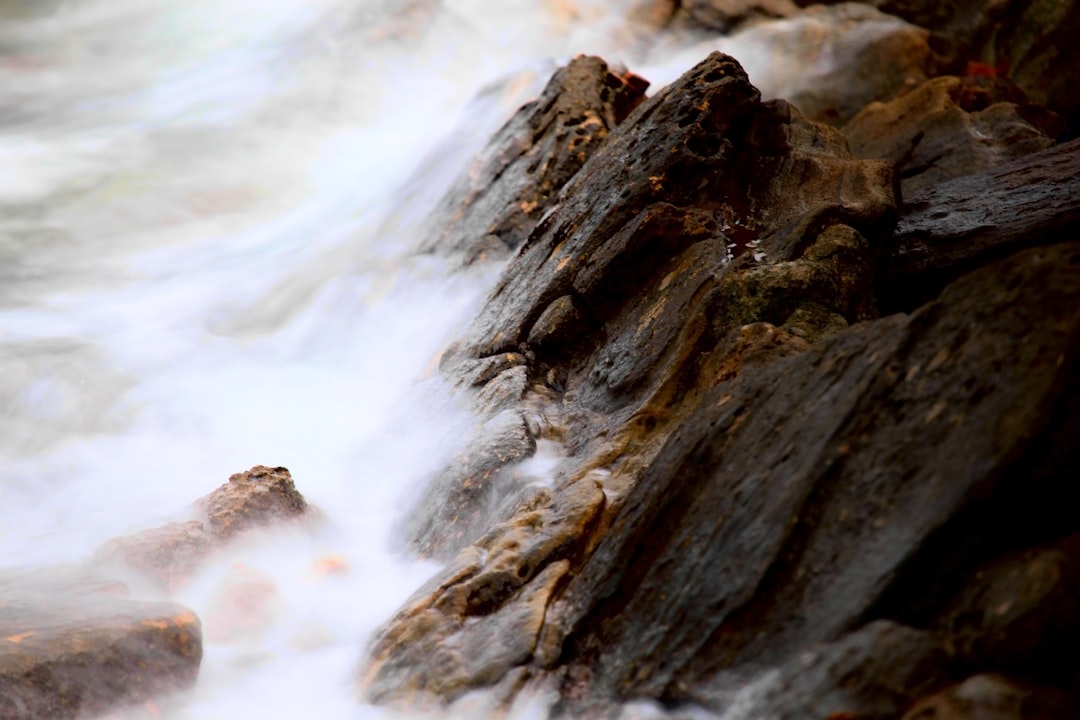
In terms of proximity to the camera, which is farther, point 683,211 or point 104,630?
point 683,211

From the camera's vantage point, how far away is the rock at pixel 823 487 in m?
4.11

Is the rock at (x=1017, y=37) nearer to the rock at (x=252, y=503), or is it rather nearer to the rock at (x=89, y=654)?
the rock at (x=252, y=503)

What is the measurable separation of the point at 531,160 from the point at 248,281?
637 cm

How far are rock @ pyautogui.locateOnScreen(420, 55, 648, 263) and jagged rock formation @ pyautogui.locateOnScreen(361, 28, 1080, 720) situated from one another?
236 cm

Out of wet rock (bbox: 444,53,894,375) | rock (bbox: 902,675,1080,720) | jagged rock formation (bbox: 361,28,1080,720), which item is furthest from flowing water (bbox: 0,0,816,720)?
rock (bbox: 902,675,1080,720)

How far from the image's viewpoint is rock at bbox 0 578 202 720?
5605mm

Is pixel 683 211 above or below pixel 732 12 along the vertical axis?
below

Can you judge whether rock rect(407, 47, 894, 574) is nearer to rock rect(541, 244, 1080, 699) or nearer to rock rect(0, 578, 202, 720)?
rock rect(541, 244, 1080, 699)

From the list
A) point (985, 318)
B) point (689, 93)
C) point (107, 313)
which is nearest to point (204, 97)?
point (107, 313)

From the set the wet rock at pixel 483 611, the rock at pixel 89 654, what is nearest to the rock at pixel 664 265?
the wet rock at pixel 483 611

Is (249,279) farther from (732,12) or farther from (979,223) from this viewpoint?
(979,223)

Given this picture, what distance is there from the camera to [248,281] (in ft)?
54.3

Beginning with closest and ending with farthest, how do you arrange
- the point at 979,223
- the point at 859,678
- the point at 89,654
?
the point at 859,678 < the point at 89,654 < the point at 979,223

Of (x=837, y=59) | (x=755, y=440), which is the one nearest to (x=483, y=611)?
(x=755, y=440)
